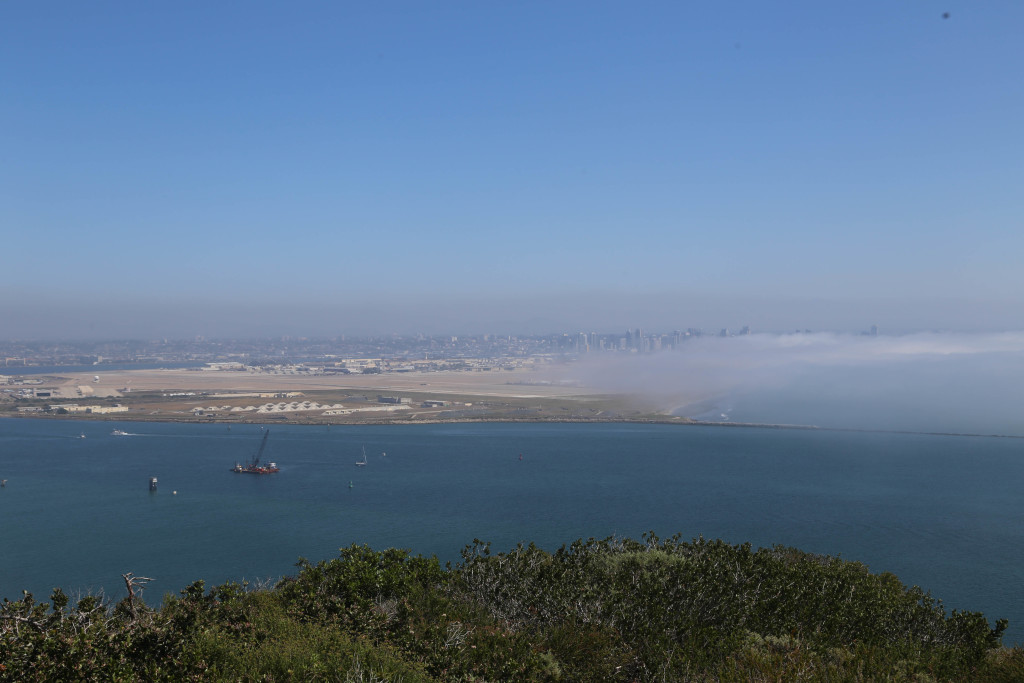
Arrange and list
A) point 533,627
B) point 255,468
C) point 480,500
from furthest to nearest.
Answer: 1. point 255,468
2. point 480,500
3. point 533,627

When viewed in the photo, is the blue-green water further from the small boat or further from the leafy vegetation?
the leafy vegetation

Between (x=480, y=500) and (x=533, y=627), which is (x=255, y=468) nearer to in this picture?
(x=480, y=500)

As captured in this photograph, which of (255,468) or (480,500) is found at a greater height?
(480,500)

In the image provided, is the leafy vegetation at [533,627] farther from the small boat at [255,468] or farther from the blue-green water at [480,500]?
the small boat at [255,468]

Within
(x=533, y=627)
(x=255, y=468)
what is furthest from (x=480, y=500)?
(x=533, y=627)

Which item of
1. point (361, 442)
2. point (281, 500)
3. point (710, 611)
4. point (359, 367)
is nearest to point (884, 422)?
point (361, 442)

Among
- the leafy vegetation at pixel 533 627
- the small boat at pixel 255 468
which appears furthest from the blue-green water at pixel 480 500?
the leafy vegetation at pixel 533 627

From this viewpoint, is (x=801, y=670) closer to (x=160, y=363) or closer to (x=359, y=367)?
(x=359, y=367)
